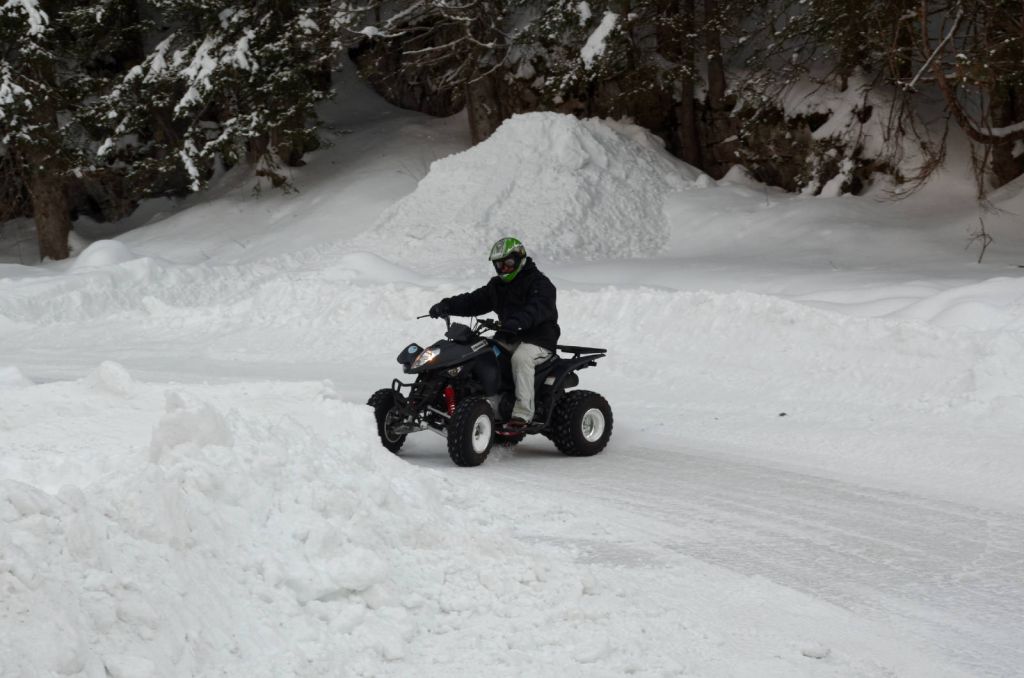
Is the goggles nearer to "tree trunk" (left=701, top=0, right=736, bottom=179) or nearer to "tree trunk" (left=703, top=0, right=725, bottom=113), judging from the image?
"tree trunk" (left=703, top=0, right=725, bottom=113)

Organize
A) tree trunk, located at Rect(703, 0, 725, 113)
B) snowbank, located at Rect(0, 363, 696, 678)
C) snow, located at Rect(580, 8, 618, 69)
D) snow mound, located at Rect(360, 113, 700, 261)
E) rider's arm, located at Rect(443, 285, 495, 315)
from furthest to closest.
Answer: tree trunk, located at Rect(703, 0, 725, 113)
snow, located at Rect(580, 8, 618, 69)
snow mound, located at Rect(360, 113, 700, 261)
rider's arm, located at Rect(443, 285, 495, 315)
snowbank, located at Rect(0, 363, 696, 678)

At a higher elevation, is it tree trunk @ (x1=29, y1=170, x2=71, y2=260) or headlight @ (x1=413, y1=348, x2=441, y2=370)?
tree trunk @ (x1=29, y1=170, x2=71, y2=260)

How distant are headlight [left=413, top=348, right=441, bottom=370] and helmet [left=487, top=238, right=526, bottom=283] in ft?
3.00

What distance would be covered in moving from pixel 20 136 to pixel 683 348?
635 inches

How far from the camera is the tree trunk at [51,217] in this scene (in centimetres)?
2522

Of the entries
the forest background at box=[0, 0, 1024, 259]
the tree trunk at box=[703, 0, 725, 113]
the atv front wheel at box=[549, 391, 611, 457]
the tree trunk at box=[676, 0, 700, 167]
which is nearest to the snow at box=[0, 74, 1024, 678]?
the atv front wheel at box=[549, 391, 611, 457]

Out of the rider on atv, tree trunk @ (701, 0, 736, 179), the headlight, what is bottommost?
the headlight

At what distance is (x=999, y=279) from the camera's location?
12.3 m

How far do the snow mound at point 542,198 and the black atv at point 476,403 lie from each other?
11.4m

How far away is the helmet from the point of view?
925 cm

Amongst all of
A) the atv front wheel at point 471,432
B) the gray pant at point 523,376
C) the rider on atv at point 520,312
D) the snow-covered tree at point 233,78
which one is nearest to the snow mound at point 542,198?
the snow-covered tree at point 233,78

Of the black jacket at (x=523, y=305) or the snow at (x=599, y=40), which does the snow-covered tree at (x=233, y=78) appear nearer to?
the snow at (x=599, y=40)

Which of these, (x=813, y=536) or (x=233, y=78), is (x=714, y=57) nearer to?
(x=233, y=78)

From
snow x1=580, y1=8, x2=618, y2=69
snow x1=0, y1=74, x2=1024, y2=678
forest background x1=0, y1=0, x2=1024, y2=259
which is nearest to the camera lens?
snow x1=0, y1=74, x2=1024, y2=678
